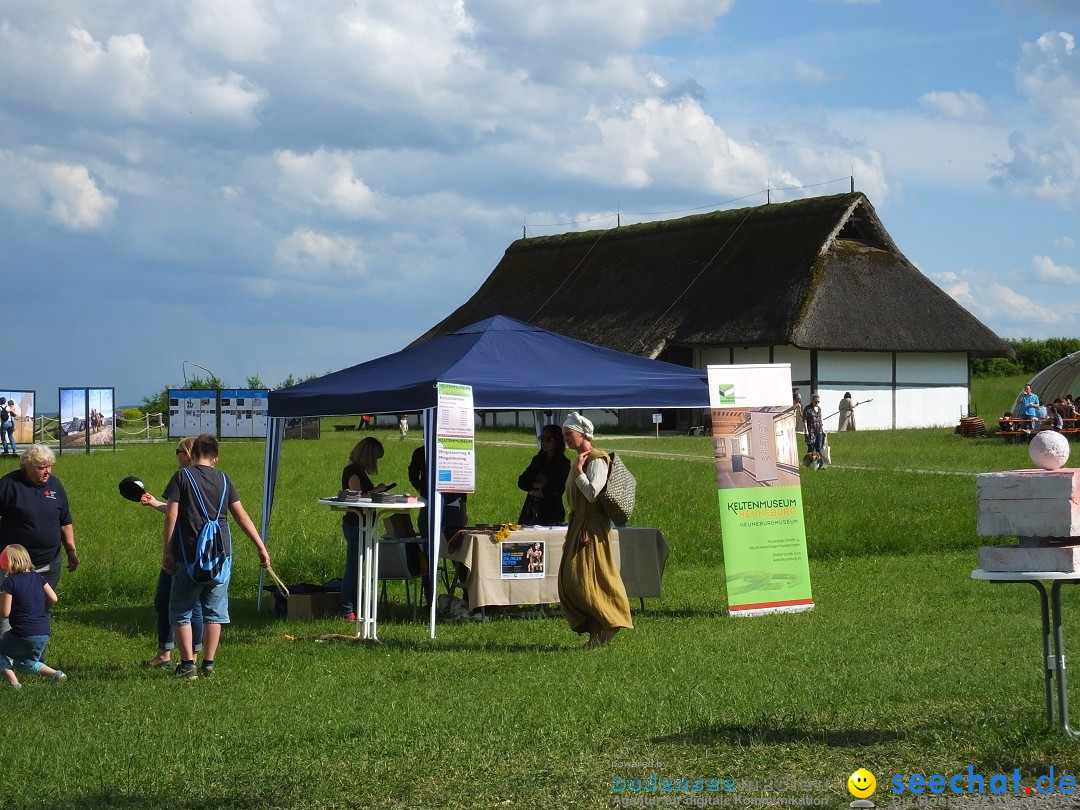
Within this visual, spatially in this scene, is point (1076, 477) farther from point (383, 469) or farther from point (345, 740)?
point (383, 469)

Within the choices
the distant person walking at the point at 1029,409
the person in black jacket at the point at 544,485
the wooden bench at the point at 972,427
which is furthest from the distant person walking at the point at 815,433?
the person in black jacket at the point at 544,485

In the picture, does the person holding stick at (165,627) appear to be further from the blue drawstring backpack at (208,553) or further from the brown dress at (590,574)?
the brown dress at (590,574)

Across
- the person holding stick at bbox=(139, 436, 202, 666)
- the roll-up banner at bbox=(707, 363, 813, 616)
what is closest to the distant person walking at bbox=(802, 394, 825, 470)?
the roll-up banner at bbox=(707, 363, 813, 616)

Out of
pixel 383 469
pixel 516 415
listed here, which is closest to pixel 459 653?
pixel 383 469

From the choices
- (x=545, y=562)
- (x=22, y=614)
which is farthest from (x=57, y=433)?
(x=22, y=614)

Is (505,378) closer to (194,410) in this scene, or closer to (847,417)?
(847,417)

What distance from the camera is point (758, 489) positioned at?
11.6 meters

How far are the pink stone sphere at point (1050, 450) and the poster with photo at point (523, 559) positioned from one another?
230 inches

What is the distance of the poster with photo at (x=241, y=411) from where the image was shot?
2024 inches

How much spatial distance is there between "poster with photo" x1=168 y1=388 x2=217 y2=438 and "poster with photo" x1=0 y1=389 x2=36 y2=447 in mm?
10965

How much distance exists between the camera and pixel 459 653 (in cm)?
985

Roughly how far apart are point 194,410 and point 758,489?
42993mm

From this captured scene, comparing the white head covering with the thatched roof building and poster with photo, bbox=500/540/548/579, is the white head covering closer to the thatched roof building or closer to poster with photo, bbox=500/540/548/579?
poster with photo, bbox=500/540/548/579

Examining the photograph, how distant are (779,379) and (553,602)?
2866 millimetres
